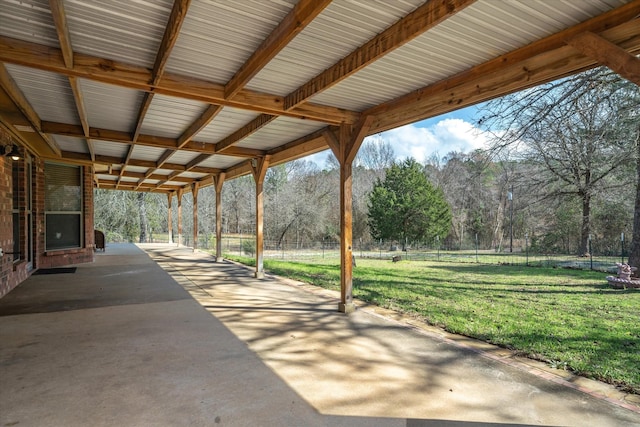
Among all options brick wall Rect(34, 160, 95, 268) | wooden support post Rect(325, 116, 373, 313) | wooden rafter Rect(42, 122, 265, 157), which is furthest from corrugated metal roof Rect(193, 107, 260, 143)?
brick wall Rect(34, 160, 95, 268)

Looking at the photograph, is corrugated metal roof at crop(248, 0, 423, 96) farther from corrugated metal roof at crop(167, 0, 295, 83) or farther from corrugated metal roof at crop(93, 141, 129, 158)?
corrugated metal roof at crop(93, 141, 129, 158)

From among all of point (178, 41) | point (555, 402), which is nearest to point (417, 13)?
point (178, 41)

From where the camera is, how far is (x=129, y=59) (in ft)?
11.3

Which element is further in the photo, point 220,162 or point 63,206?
point 220,162

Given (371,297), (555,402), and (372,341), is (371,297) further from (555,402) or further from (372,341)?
(555,402)

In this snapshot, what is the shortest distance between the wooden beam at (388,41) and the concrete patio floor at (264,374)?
260cm

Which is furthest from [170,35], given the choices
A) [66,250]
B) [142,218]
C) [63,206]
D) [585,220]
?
[142,218]

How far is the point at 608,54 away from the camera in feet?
7.77

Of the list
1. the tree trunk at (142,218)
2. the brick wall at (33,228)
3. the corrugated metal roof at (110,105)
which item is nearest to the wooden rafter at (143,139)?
the corrugated metal roof at (110,105)

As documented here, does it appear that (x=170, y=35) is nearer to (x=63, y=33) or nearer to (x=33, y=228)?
(x=63, y=33)

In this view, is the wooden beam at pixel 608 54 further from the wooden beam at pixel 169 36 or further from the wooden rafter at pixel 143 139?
→ the wooden rafter at pixel 143 139

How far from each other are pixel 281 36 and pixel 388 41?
840mm

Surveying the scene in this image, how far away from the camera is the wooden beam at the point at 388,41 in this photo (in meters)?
2.35

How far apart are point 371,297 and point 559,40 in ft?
14.2
